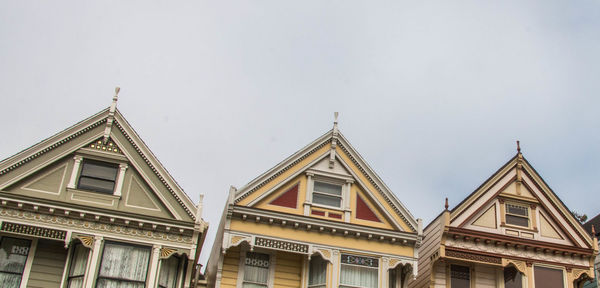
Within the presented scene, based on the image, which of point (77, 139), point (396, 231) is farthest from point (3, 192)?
point (396, 231)

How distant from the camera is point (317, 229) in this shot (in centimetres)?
2880

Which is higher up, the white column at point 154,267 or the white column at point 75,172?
the white column at point 75,172

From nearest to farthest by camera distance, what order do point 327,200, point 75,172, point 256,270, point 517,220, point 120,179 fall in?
point 75,172
point 120,179
point 256,270
point 327,200
point 517,220

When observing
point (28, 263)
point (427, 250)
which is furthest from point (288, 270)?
point (28, 263)

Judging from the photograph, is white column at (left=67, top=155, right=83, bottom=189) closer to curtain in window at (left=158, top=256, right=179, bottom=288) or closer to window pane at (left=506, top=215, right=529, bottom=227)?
curtain in window at (left=158, top=256, right=179, bottom=288)

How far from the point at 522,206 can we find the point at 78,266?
19.1 m

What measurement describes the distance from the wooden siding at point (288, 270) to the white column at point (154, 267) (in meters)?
4.74

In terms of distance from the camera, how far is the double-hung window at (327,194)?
30000mm

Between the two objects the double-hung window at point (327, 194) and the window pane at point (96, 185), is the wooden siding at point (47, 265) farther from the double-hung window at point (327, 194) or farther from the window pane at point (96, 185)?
the double-hung window at point (327, 194)

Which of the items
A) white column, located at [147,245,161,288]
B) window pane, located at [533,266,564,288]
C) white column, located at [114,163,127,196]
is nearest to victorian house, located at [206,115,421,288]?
white column, located at [147,245,161,288]

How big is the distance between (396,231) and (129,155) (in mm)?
11043

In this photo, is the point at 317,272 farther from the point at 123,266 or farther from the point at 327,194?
the point at 123,266

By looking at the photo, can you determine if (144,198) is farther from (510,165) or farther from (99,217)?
(510,165)

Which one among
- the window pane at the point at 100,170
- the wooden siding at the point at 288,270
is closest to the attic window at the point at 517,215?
the wooden siding at the point at 288,270
